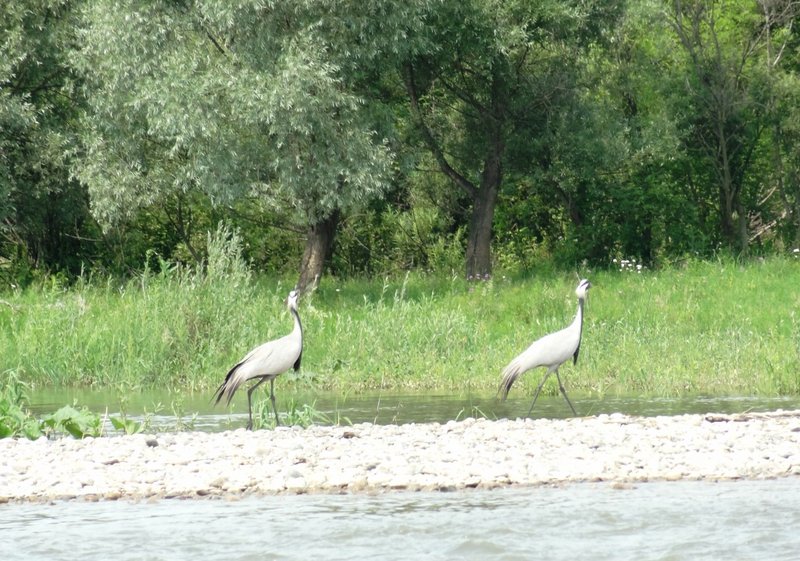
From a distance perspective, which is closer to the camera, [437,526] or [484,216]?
[437,526]

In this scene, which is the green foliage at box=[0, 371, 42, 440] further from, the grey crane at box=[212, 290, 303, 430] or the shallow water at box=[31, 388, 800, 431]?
the grey crane at box=[212, 290, 303, 430]

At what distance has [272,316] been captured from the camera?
70.9 feet

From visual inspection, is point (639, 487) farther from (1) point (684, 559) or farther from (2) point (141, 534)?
(2) point (141, 534)

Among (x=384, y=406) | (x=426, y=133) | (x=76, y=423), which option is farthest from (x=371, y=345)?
(x=426, y=133)

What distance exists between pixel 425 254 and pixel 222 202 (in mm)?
10770

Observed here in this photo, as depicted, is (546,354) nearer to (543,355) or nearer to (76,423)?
(543,355)

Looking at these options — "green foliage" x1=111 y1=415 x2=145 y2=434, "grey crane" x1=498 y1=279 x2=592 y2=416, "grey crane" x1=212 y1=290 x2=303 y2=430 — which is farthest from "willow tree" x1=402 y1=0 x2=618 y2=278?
"green foliage" x1=111 y1=415 x2=145 y2=434

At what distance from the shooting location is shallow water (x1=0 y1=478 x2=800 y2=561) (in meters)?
9.20

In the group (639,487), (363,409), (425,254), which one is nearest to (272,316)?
(363,409)

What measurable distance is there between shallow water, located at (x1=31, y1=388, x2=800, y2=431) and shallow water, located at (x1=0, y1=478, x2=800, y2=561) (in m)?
4.01

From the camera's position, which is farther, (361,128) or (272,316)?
(361,128)

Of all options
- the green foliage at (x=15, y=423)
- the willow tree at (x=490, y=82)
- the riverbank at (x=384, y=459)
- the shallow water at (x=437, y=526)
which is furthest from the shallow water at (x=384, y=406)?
the willow tree at (x=490, y=82)

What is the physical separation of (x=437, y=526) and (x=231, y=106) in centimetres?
1832

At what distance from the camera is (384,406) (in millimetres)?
16641
